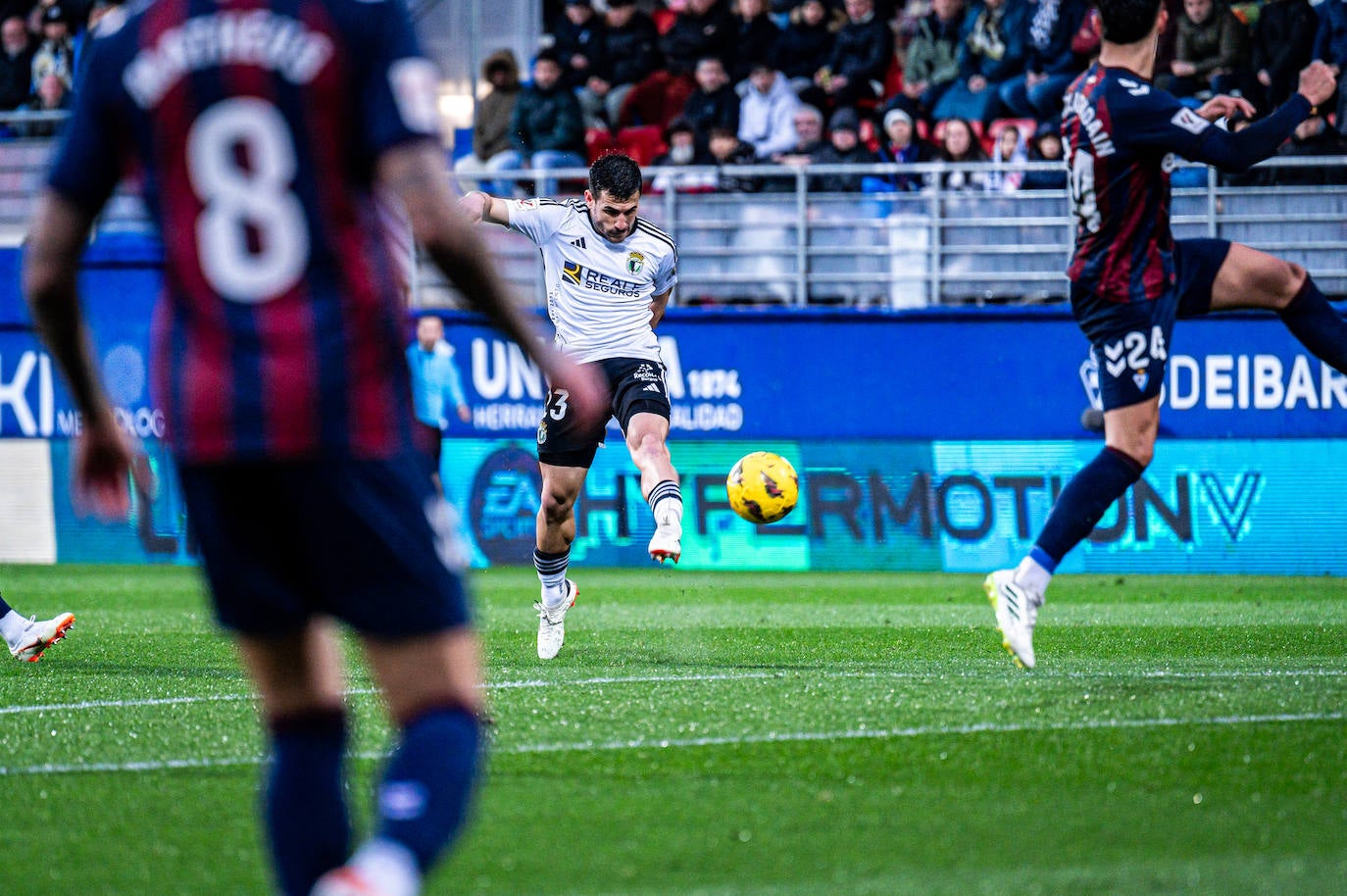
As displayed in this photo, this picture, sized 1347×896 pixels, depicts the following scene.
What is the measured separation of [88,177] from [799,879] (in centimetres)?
203

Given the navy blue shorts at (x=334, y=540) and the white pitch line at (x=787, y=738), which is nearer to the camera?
the navy blue shorts at (x=334, y=540)

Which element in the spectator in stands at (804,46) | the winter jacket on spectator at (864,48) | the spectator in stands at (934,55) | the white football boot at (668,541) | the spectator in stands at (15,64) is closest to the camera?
the white football boot at (668,541)

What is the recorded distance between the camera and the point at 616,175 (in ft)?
27.6

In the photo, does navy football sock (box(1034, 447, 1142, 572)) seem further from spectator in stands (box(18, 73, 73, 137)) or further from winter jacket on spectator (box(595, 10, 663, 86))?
spectator in stands (box(18, 73, 73, 137))

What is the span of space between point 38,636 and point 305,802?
545 centimetres

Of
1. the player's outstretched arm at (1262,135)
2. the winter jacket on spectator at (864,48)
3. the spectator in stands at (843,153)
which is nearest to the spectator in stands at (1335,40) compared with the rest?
the spectator in stands at (843,153)

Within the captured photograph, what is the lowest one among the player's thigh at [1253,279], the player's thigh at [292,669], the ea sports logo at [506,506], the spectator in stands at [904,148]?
the ea sports logo at [506,506]

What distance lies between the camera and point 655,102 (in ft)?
56.1

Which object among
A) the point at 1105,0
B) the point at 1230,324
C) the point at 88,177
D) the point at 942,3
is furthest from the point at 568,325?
the point at 942,3

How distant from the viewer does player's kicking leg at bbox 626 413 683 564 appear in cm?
802

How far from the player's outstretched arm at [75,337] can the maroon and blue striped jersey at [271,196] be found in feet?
0.68

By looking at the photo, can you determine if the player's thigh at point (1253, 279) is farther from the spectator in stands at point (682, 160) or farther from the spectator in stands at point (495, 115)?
the spectator in stands at point (495, 115)

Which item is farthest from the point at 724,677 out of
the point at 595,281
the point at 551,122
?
the point at 551,122

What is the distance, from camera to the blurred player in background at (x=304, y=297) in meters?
2.77
